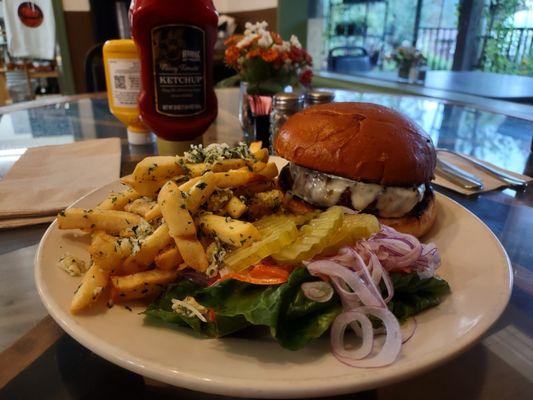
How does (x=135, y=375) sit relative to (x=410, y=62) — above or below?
below

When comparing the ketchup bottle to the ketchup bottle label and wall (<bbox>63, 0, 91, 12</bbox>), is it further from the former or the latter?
wall (<bbox>63, 0, 91, 12</bbox>)

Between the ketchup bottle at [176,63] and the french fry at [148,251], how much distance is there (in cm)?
102

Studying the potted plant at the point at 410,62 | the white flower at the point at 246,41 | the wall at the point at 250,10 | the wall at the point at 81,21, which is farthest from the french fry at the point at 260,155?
the wall at the point at 81,21

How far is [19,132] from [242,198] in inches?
80.6

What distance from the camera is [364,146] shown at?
1.34 metres

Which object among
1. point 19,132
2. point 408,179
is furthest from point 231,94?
point 408,179

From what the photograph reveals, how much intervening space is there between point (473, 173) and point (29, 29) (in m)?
8.39

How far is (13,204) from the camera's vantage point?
1471 mm

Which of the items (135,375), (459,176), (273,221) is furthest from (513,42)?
(135,375)

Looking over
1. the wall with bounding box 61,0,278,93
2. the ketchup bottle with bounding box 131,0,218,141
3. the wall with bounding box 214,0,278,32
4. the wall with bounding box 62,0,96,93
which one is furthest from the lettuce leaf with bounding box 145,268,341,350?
the wall with bounding box 62,0,96,93

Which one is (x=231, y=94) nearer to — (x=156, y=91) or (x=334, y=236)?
(x=156, y=91)

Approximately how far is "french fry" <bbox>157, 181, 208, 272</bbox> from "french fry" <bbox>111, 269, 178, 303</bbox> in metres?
0.08

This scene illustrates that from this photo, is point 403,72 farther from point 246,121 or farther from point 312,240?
point 312,240

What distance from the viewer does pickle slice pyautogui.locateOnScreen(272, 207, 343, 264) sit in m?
0.91
